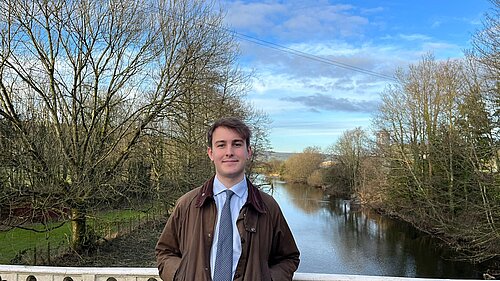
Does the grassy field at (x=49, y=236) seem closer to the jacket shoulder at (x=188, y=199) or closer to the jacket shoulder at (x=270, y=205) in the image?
the jacket shoulder at (x=188, y=199)

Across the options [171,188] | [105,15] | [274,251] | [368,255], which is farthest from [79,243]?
[368,255]

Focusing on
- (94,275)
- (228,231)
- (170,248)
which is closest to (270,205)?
(228,231)

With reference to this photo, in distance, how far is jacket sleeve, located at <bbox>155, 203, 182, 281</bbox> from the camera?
1.68m

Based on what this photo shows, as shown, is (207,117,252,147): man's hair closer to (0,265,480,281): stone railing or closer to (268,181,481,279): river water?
(0,265,480,281): stone railing

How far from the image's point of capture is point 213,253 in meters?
1.59

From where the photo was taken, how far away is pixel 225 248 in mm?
1570

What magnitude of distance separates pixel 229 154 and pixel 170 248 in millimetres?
492

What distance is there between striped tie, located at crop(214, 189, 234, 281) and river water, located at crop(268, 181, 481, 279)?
37.0ft

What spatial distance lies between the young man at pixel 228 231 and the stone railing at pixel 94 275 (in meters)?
0.54

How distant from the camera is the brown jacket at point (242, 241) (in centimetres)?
156

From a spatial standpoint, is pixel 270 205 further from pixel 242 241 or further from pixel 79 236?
pixel 79 236

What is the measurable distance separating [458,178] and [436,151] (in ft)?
5.60

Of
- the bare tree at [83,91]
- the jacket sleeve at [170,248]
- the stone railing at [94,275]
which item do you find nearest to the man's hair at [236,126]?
the jacket sleeve at [170,248]

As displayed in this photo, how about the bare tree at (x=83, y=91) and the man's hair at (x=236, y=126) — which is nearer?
the man's hair at (x=236, y=126)
